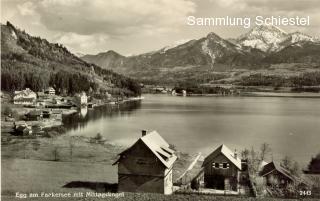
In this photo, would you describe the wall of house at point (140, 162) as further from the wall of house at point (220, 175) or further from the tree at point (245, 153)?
the tree at point (245, 153)

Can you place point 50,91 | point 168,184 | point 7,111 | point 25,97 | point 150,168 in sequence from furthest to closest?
point 50,91
point 25,97
point 7,111
point 168,184
point 150,168

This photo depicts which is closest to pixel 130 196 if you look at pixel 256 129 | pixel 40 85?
pixel 256 129

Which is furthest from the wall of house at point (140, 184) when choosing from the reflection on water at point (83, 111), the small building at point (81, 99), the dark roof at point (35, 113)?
the small building at point (81, 99)

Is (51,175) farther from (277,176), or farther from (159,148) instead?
(277,176)

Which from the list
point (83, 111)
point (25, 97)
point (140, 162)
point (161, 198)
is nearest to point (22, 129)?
point (25, 97)

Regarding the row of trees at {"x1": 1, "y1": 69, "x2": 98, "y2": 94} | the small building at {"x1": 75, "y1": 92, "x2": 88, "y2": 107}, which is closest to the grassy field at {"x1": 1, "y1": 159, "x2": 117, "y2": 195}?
the row of trees at {"x1": 1, "y1": 69, "x2": 98, "y2": 94}

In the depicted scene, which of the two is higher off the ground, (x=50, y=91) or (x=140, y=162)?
A: (x=50, y=91)

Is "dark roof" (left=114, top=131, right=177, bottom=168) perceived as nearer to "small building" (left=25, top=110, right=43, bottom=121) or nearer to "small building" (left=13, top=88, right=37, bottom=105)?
"small building" (left=13, top=88, right=37, bottom=105)
